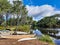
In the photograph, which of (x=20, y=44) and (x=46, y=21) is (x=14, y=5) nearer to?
(x=20, y=44)

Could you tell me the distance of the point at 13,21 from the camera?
347ft

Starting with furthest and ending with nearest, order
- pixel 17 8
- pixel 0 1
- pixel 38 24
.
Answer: pixel 38 24
pixel 17 8
pixel 0 1

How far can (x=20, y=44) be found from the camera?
16547mm

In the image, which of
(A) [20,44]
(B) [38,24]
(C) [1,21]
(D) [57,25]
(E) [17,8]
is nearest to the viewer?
(A) [20,44]

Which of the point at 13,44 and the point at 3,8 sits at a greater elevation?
the point at 3,8

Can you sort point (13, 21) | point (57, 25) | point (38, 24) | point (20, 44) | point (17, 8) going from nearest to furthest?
point (20, 44)
point (17, 8)
point (13, 21)
point (57, 25)
point (38, 24)

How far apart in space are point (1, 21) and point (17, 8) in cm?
1466

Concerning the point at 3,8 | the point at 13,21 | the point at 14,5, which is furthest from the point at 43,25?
the point at 3,8

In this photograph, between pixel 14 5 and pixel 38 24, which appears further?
pixel 38 24

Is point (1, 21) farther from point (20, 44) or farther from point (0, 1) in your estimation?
point (20, 44)

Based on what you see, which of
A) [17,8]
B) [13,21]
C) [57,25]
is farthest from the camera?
[57,25]

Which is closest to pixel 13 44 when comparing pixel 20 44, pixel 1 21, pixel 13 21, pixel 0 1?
pixel 20 44

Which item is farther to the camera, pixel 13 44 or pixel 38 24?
pixel 38 24

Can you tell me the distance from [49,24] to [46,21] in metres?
5.45
